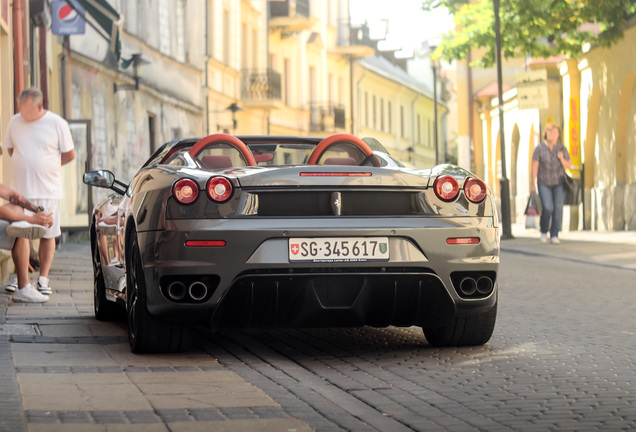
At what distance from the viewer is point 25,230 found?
396 inches

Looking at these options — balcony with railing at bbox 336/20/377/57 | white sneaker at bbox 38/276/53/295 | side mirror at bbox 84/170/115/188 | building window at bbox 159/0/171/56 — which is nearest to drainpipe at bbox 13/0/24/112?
white sneaker at bbox 38/276/53/295

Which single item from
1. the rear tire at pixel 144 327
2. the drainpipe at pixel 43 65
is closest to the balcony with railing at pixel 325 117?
the drainpipe at pixel 43 65

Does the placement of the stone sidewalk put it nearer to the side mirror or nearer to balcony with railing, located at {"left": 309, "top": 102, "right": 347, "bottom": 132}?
the side mirror

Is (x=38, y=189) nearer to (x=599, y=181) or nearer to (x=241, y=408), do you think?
(x=241, y=408)

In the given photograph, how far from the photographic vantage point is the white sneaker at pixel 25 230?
1001cm

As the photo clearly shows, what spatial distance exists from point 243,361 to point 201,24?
3168 cm

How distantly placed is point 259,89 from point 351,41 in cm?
1943

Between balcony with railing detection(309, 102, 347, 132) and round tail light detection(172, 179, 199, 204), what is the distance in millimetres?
49028

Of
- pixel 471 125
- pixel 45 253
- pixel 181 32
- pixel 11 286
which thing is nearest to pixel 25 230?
pixel 45 253

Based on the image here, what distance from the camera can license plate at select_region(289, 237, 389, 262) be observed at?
21.9 feet

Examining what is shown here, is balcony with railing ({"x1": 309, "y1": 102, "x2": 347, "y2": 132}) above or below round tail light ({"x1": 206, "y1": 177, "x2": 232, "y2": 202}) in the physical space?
above

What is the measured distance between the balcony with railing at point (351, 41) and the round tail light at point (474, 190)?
56251mm

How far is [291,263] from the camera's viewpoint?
6.64m

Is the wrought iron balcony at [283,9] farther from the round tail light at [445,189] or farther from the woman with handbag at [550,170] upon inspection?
the round tail light at [445,189]
